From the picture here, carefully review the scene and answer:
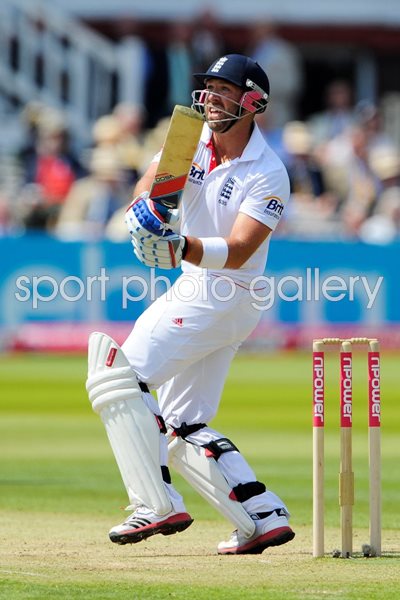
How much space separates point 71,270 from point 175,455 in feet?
33.2

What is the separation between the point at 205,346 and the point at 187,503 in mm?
1975

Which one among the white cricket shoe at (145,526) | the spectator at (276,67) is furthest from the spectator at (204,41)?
the white cricket shoe at (145,526)

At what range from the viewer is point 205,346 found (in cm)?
572

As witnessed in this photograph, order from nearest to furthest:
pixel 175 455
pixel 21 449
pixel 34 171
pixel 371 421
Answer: pixel 371 421 < pixel 175 455 < pixel 21 449 < pixel 34 171

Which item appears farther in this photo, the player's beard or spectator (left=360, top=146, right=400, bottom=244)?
spectator (left=360, top=146, right=400, bottom=244)

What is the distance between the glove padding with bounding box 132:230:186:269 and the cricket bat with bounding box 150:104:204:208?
203mm

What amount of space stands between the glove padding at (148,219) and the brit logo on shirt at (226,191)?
32 centimetres

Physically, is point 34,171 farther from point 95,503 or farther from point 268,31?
point 95,503

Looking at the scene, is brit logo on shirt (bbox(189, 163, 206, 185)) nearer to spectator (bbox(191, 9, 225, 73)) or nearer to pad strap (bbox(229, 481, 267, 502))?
pad strap (bbox(229, 481, 267, 502))

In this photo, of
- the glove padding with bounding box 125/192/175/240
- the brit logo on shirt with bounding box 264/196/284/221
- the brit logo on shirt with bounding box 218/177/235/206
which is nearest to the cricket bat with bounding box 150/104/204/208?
the glove padding with bounding box 125/192/175/240

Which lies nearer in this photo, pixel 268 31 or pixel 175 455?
pixel 175 455

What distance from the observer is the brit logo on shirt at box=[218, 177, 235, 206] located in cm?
568

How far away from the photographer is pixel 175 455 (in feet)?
19.2

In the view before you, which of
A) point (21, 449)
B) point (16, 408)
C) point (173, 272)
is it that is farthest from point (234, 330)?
point (173, 272)
